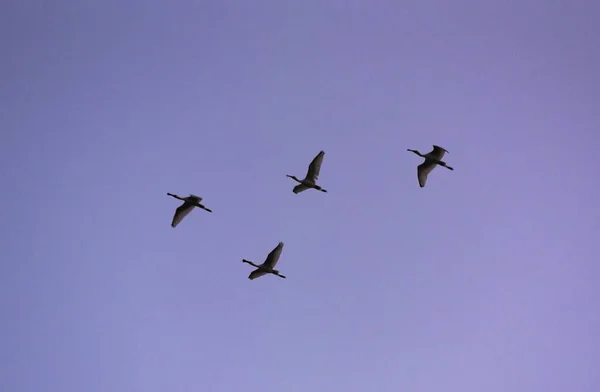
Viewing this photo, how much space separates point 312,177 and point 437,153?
1085 centimetres

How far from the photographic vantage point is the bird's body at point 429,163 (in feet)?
309

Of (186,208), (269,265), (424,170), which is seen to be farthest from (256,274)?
(424,170)

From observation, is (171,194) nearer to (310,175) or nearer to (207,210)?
(207,210)

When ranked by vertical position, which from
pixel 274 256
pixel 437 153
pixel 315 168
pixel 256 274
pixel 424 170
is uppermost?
pixel 437 153

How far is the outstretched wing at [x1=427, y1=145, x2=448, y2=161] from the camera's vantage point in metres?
93.3

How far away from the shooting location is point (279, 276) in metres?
98.6

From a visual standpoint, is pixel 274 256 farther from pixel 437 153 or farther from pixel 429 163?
pixel 437 153

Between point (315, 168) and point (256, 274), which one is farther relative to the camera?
point (256, 274)

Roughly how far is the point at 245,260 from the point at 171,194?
9189mm

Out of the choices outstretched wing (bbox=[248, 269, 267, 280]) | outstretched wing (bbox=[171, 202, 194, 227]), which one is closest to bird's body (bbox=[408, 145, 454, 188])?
outstretched wing (bbox=[248, 269, 267, 280])

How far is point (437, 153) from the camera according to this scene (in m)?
93.9

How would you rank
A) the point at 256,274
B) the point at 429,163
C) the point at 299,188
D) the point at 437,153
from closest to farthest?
the point at 437,153, the point at 429,163, the point at 299,188, the point at 256,274

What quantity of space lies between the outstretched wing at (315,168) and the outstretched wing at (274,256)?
20.5 feet

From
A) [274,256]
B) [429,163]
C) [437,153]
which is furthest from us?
[274,256]
